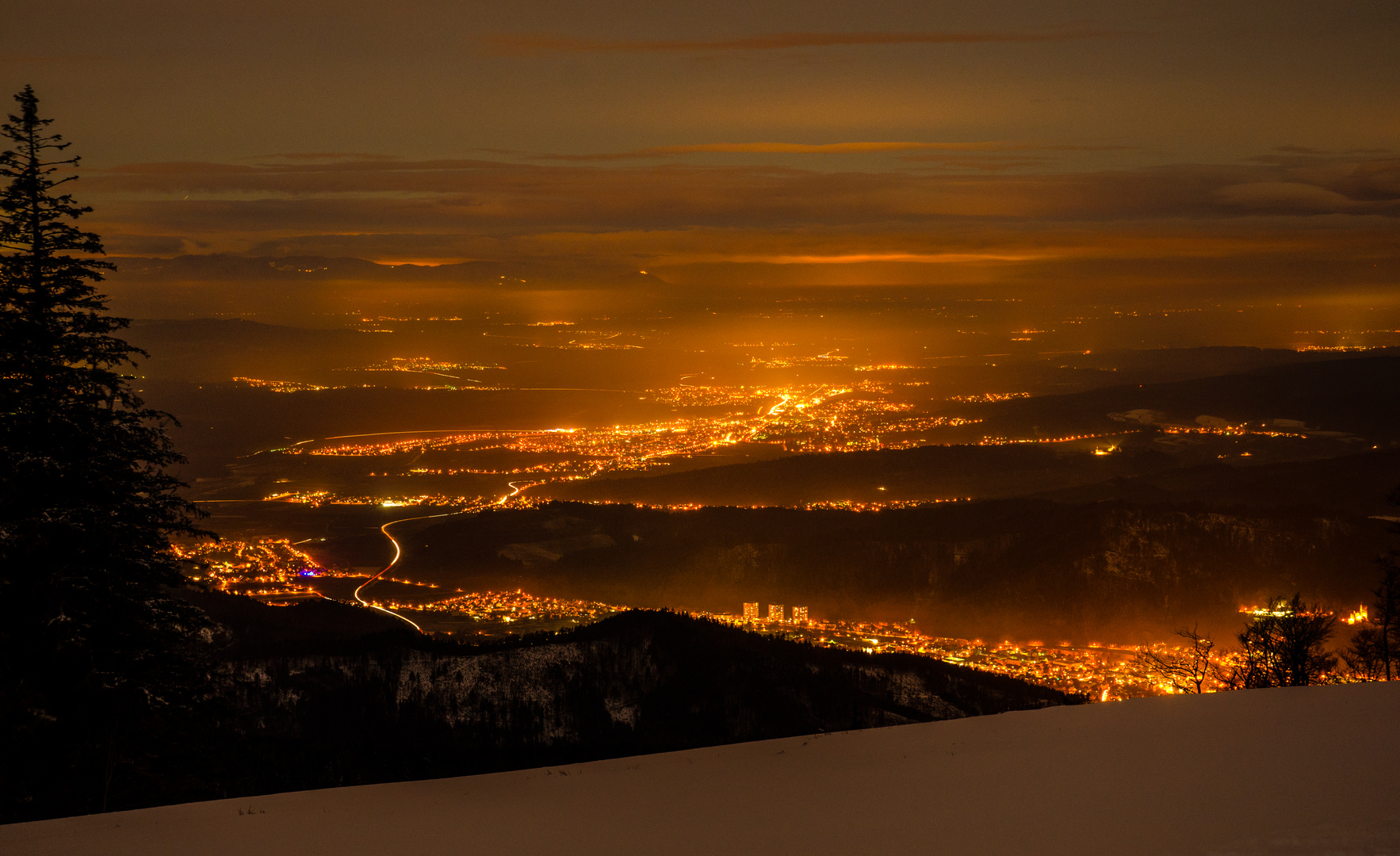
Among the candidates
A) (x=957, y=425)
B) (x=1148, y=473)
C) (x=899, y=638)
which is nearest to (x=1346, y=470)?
(x=1148, y=473)

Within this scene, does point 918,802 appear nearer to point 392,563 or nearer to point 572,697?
point 572,697

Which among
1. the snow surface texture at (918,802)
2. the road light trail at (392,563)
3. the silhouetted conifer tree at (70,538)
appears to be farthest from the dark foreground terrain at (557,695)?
the road light trail at (392,563)

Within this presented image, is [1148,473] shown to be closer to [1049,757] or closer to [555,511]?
[555,511]

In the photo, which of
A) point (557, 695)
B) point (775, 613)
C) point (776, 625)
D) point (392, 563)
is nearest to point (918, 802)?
point (557, 695)

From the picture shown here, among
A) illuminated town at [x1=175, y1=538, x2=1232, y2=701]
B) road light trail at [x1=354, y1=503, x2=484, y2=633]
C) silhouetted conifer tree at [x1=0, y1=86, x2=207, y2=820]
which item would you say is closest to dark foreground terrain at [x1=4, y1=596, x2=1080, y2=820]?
illuminated town at [x1=175, y1=538, x2=1232, y2=701]

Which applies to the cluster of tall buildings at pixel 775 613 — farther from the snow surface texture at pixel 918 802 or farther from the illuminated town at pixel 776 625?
the snow surface texture at pixel 918 802

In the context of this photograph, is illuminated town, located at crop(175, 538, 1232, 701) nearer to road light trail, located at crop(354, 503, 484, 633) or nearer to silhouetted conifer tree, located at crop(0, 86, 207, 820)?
road light trail, located at crop(354, 503, 484, 633)
